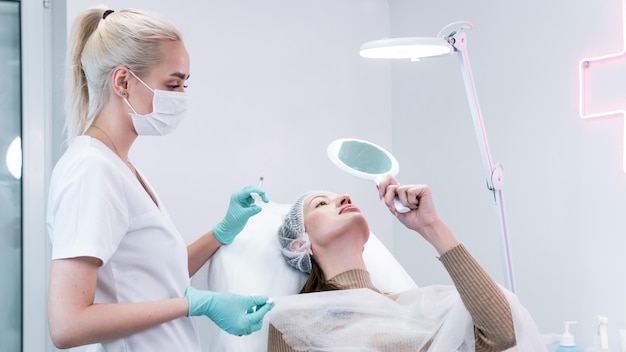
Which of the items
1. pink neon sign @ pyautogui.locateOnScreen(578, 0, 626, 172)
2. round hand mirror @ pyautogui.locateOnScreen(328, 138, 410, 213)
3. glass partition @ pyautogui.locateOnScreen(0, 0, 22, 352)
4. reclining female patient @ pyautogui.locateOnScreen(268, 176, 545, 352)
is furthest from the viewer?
glass partition @ pyautogui.locateOnScreen(0, 0, 22, 352)

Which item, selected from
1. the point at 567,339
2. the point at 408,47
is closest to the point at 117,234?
the point at 408,47

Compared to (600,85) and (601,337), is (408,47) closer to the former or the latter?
(600,85)

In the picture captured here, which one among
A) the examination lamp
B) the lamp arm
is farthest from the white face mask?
the lamp arm

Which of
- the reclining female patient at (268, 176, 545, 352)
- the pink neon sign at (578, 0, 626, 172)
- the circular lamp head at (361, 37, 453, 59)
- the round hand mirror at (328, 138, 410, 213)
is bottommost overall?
the reclining female patient at (268, 176, 545, 352)

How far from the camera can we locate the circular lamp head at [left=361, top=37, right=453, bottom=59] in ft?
5.39

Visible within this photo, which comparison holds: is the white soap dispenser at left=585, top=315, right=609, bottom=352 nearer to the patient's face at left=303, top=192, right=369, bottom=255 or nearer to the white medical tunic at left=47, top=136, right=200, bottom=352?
the patient's face at left=303, top=192, right=369, bottom=255

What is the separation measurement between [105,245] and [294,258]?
27.1 inches

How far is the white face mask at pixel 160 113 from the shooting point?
1321 millimetres

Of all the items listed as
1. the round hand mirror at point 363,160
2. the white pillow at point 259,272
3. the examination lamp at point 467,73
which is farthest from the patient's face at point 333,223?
the examination lamp at point 467,73

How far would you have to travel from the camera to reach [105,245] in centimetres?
118

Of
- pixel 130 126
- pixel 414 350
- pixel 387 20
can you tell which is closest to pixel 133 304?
pixel 130 126

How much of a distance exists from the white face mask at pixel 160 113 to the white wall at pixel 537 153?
40.8 inches

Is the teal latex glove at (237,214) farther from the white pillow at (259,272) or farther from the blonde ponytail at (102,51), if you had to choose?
the blonde ponytail at (102,51)

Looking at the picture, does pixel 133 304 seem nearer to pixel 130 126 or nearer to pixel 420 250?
pixel 130 126
